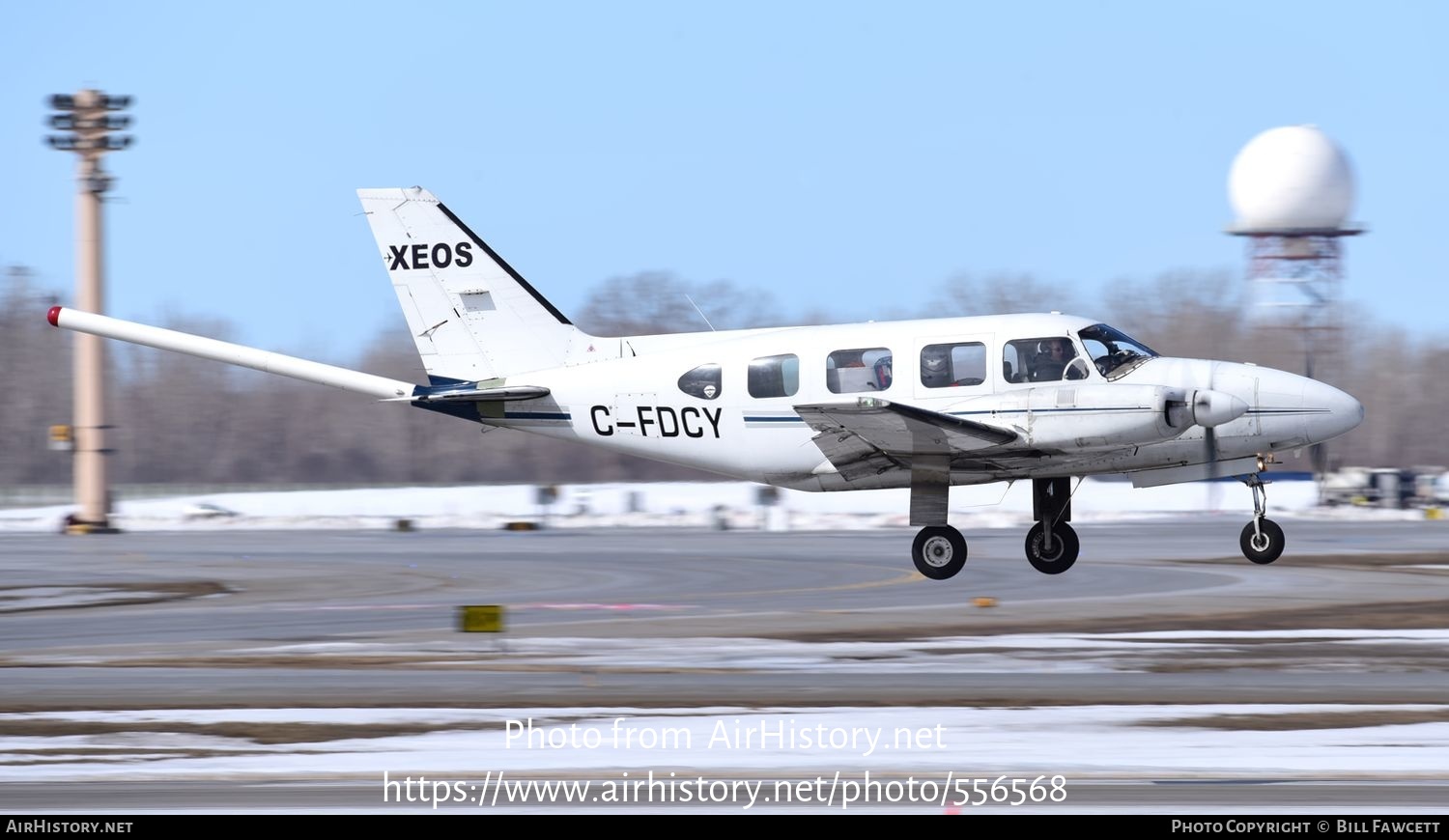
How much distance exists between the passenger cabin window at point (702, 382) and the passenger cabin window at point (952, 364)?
262 centimetres

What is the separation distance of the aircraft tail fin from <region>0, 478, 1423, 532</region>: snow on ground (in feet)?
98.4

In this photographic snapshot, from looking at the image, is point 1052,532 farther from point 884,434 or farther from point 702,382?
point 702,382

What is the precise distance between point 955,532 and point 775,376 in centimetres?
299

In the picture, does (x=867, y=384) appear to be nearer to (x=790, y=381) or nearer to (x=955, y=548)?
(x=790, y=381)

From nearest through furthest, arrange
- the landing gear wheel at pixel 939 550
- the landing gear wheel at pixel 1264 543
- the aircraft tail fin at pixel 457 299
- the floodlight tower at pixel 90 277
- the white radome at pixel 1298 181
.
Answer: the landing gear wheel at pixel 1264 543, the landing gear wheel at pixel 939 550, the aircraft tail fin at pixel 457 299, the floodlight tower at pixel 90 277, the white radome at pixel 1298 181

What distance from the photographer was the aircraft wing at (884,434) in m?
18.6

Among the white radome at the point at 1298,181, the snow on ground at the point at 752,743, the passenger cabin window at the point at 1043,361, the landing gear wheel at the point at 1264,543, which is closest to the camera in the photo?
the snow on ground at the point at 752,743

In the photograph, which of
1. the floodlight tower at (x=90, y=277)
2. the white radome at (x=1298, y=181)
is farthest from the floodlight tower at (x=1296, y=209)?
the floodlight tower at (x=90, y=277)

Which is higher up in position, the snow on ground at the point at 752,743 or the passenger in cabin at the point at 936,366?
the passenger in cabin at the point at 936,366

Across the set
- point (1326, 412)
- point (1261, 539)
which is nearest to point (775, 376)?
point (1261, 539)

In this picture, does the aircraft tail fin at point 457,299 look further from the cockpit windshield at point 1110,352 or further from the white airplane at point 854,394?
the cockpit windshield at point 1110,352

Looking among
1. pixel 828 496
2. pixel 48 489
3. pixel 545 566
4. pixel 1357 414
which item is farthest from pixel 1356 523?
pixel 48 489

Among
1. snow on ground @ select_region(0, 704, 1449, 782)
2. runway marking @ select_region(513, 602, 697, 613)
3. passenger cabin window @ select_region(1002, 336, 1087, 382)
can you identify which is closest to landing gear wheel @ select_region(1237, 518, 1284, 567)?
snow on ground @ select_region(0, 704, 1449, 782)

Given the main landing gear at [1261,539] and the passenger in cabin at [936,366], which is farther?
the main landing gear at [1261,539]
